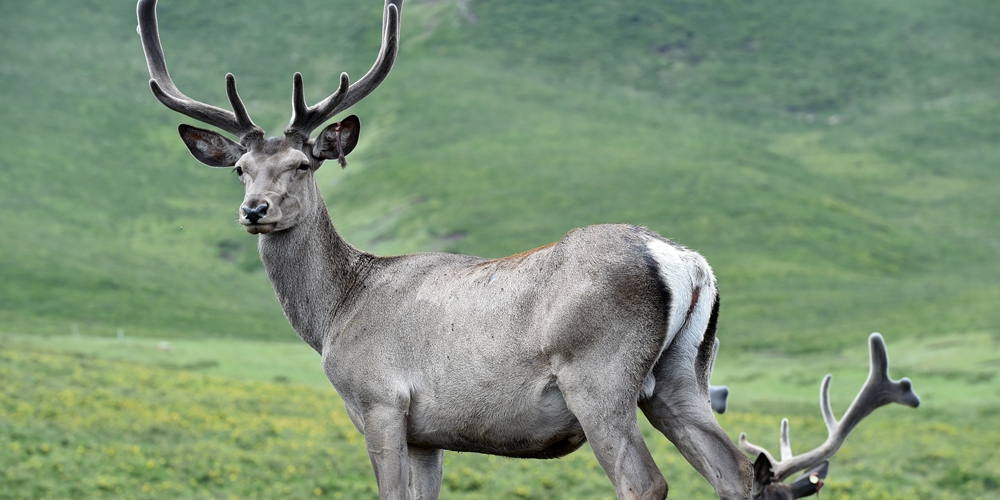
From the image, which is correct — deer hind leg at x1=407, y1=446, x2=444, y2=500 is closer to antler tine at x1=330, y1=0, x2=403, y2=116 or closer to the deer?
the deer

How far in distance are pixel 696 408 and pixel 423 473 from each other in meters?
2.36

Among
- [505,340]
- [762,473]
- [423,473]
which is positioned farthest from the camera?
[762,473]

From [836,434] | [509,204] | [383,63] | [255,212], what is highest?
[383,63]

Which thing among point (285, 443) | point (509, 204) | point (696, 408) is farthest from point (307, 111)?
point (509, 204)

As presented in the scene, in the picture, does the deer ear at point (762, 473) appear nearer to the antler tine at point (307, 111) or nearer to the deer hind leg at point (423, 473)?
the deer hind leg at point (423, 473)

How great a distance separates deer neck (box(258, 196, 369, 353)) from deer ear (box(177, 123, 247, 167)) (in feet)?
2.51

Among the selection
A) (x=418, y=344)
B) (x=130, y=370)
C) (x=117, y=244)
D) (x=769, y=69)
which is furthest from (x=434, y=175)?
(x=418, y=344)

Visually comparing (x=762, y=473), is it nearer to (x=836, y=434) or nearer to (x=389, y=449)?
(x=836, y=434)

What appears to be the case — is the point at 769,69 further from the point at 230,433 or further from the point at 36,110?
the point at 230,433

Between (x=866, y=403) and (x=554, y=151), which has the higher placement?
(x=866, y=403)

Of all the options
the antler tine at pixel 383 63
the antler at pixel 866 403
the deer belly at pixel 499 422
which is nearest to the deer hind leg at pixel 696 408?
the deer belly at pixel 499 422

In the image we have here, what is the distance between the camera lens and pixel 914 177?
105 metres

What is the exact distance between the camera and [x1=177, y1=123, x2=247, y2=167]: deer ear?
30.4 feet

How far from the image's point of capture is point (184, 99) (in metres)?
9.55
